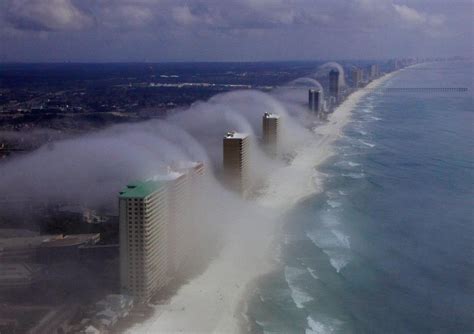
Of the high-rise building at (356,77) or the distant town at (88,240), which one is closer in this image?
the distant town at (88,240)

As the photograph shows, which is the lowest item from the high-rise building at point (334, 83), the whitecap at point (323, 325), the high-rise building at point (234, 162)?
the whitecap at point (323, 325)

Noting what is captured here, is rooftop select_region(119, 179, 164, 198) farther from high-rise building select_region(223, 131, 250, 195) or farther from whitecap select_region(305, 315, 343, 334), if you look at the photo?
high-rise building select_region(223, 131, 250, 195)

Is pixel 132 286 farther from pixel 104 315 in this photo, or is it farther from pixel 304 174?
pixel 304 174

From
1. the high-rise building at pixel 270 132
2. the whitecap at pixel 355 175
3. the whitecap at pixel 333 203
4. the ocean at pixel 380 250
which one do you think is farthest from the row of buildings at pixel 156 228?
the high-rise building at pixel 270 132

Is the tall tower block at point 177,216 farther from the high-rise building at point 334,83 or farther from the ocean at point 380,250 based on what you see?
the high-rise building at point 334,83

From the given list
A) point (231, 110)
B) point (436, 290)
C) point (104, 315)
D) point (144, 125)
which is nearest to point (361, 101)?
point (231, 110)

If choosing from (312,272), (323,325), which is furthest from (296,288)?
(323,325)
